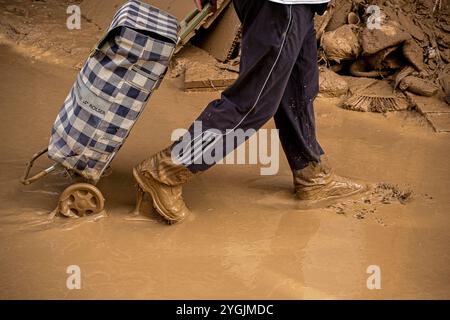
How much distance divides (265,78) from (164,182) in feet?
2.24

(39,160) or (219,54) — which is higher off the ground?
(219,54)

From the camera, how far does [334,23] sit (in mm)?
5395

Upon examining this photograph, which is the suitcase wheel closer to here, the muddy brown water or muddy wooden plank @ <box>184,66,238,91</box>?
the muddy brown water

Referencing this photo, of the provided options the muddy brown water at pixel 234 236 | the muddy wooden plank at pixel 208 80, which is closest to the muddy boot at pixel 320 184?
the muddy brown water at pixel 234 236

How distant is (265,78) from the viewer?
3.11 m

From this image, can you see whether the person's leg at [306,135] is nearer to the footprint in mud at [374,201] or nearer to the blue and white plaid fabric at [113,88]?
the footprint in mud at [374,201]

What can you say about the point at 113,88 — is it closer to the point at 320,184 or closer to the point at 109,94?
the point at 109,94

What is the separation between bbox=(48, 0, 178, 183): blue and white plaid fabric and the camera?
122 inches

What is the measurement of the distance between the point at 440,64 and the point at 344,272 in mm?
2619

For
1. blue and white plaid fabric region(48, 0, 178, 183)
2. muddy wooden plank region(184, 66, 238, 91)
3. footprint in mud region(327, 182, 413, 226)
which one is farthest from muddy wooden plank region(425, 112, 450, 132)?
blue and white plaid fabric region(48, 0, 178, 183)

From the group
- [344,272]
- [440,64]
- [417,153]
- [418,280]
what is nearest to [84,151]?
[344,272]

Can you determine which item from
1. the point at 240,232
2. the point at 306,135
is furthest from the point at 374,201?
the point at 240,232
